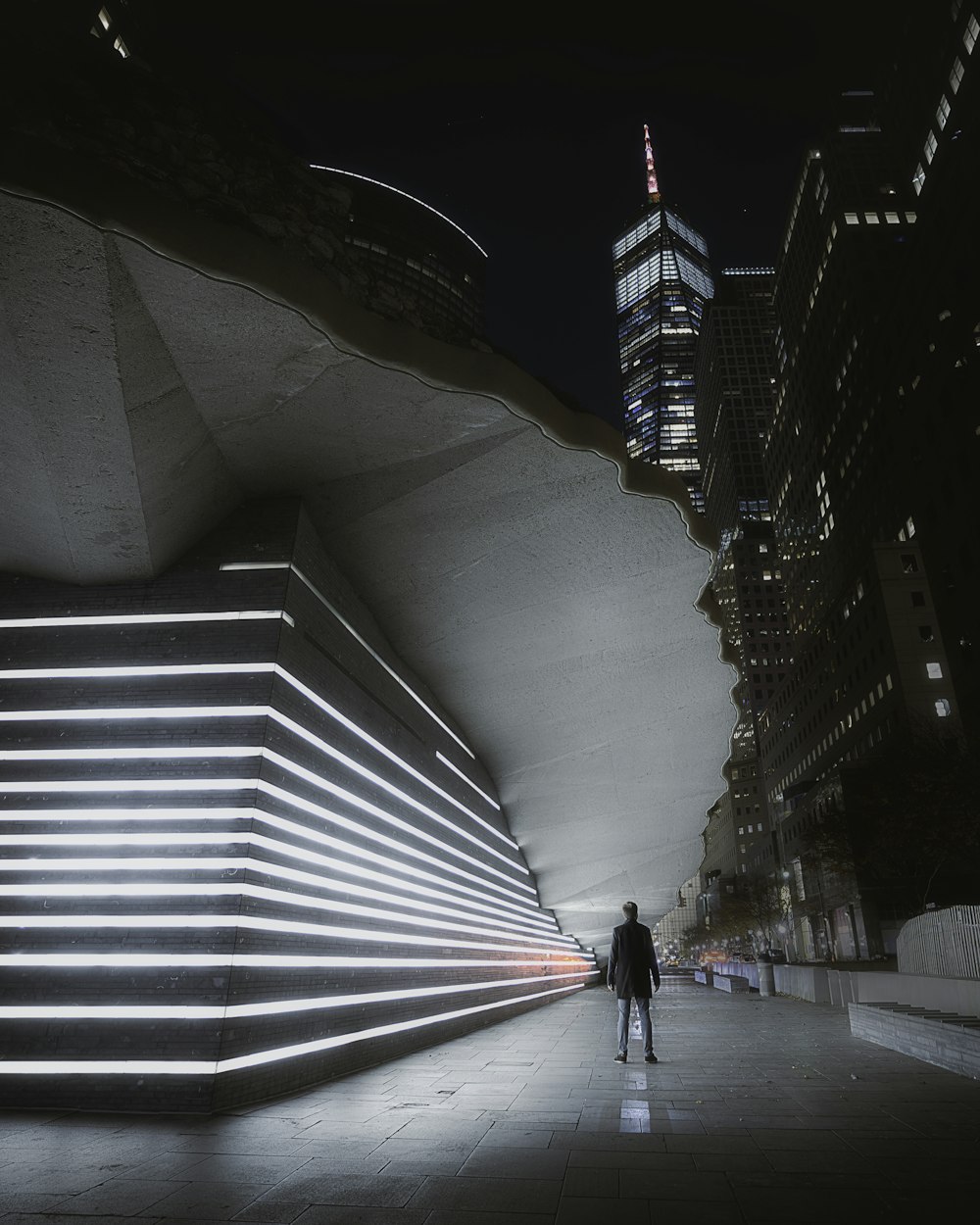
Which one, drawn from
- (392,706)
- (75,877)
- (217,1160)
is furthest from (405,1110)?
(392,706)

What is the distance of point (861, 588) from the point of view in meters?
61.6

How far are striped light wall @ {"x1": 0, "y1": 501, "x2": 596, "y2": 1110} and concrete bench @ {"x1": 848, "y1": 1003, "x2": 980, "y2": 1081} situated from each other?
18.0ft

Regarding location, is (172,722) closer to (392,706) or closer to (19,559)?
(19,559)

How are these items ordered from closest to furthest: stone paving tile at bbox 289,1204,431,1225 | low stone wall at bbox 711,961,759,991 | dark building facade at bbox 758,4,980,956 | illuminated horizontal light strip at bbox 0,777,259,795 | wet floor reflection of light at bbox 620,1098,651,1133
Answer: stone paving tile at bbox 289,1204,431,1225, wet floor reflection of light at bbox 620,1098,651,1133, illuminated horizontal light strip at bbox 0,777,259,795, low stone wall at bbox 711,961,759,991, dark building facade at bbox 758,4,980,956

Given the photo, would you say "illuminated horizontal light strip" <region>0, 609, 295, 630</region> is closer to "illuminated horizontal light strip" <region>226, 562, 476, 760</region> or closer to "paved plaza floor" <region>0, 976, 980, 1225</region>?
"illuminated horizontal light strip" <region>226, 562, 476, 760</region>

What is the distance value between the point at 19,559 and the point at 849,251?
3701 inches

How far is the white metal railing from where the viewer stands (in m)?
8.54

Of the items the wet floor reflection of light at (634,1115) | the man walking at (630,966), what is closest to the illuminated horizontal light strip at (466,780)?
the man walking at (630,966)

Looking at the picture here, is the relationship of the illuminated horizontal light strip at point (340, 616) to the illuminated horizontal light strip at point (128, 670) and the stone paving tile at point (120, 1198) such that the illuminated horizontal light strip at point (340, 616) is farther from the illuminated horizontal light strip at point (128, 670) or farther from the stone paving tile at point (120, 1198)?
the stone paving tile at point (120, 1198)

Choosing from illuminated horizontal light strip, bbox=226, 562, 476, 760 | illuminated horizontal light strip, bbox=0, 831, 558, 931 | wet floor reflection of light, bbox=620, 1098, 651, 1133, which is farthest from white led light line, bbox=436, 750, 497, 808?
wet floor reflection of light, bbox=620, 1098, 651, 1133

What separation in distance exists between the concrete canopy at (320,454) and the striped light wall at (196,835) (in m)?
0.62

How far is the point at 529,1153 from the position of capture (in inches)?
161

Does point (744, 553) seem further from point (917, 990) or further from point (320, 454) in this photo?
point (320, 454)

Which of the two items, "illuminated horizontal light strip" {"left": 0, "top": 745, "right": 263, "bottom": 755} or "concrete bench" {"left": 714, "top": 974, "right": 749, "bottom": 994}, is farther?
"concrete bench" {"left": 714, "top": 974, "right": 749, "bottom": 994}
